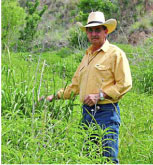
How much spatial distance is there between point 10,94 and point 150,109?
2484mm

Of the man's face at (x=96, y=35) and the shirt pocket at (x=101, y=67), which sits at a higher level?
the man's face at (x=96, y=35)

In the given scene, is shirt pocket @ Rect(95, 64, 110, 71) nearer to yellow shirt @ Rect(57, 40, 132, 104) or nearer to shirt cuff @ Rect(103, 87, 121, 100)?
yellow shirt @ Rect(57, 40, 132, 104)

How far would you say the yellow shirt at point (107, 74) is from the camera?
300 cm

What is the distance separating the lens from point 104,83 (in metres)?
3.07

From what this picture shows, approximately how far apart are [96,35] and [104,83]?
47 centimetres

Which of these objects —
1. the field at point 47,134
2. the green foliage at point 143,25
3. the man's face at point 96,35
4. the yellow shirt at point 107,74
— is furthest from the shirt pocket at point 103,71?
the green foliage at point 143,25

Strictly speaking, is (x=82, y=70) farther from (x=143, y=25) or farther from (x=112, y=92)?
(x=143, y=25)

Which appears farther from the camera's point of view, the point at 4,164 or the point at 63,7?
the point at 63,7

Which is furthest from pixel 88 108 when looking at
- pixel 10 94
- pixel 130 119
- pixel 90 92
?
pixel 130 119

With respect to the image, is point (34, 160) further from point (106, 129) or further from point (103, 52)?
point (103, 52)

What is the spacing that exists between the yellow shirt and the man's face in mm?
59

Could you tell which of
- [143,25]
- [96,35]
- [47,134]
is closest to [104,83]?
[96,35]

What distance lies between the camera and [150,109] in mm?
5086

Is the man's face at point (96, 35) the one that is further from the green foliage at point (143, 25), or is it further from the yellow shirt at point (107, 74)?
the green foliage at point (143, 25)
